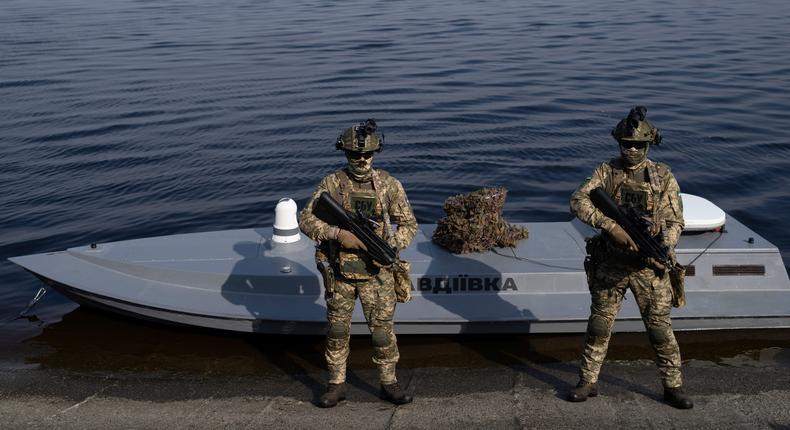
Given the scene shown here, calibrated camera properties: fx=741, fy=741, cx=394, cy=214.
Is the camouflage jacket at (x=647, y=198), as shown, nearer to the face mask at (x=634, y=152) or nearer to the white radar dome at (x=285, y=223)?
the face mask at (x=634, y=152)

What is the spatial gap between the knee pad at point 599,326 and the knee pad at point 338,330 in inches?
94.2

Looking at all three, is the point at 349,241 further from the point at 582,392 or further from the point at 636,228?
the point at 582,392

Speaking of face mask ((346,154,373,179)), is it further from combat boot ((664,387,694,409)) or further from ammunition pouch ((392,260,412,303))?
combat boot ((664,387,694,409))

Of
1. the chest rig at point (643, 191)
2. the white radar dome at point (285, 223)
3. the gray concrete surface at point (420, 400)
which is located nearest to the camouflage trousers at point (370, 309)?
the gray concrete surface at point (420, 400)

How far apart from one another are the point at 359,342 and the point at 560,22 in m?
36.2

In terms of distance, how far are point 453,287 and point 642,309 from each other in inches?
123

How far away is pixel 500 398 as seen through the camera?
25.5ft

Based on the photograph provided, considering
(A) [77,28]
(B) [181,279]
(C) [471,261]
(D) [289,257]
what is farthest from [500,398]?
(A) [77,28]

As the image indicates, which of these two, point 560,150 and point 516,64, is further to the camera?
point 516,64

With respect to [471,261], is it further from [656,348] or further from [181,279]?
[181,279]

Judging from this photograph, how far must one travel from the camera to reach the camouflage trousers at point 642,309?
6.91 metres

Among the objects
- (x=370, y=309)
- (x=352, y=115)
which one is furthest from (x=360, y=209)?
(x=352, y=115)

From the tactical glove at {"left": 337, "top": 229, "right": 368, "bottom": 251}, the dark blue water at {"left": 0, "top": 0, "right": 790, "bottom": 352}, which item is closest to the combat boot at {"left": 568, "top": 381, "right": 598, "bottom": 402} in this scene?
the tactical glove at {"left": 337, "top": 229, "right": 368, "bottom": 251}

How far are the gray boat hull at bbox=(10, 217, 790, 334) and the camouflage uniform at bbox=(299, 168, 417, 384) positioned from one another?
223 centimetres
